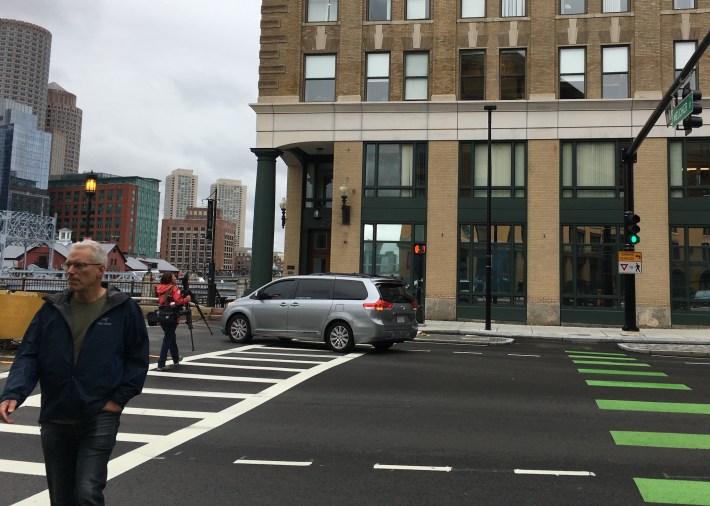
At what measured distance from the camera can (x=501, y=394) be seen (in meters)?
9.19

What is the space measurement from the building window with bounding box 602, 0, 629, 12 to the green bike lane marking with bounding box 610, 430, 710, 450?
21726mm

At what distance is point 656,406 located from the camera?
8.45 m

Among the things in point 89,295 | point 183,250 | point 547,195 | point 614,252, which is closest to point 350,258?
point 547,195

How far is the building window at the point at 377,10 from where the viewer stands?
2566 centimetres

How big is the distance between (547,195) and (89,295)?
2204 centimetres

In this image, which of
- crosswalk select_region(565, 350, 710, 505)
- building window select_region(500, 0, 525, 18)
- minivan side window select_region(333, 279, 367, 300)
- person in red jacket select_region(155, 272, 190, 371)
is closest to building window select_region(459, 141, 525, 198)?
building window select_region(500, 0, 525, 18)

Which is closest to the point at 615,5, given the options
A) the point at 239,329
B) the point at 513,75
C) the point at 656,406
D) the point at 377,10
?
the point at 513,75

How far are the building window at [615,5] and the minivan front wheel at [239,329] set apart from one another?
763 inches

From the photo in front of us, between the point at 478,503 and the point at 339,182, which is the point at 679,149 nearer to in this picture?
the point at 339,182

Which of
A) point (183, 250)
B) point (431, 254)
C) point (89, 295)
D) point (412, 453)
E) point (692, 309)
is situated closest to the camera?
point (89, 295)

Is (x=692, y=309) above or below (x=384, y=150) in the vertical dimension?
below

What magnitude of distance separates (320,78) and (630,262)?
14.7m

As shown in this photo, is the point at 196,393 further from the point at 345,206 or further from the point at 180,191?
the point at 180,191

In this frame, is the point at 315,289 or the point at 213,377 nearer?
the point at 213,377
